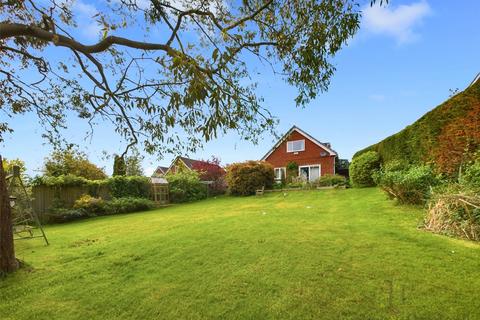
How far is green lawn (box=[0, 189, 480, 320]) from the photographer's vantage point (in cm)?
333

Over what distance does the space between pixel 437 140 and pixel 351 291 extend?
29.1 feet

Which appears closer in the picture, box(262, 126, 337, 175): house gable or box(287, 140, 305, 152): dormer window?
box(262, 126, 337, 175): house gable

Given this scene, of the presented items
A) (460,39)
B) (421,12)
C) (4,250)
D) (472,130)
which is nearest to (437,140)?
(472,130)

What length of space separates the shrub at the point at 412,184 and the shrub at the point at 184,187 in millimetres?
14414

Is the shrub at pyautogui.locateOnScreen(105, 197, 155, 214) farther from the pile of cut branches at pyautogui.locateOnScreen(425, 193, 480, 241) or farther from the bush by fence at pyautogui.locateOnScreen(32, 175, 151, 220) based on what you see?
the pile of cut branches at pyautogui.locateOnScreen(425, 193, 480, 241)

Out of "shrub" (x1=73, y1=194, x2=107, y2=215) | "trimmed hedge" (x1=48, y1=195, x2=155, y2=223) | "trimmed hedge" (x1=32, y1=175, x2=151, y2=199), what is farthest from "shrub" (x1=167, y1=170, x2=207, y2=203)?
"shrub" (x1=73, y1=194, x2=107, y2=215)

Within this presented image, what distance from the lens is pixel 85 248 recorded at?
6.62 m

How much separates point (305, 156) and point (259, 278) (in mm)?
23532

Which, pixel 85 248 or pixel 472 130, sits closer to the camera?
pixel 85 248

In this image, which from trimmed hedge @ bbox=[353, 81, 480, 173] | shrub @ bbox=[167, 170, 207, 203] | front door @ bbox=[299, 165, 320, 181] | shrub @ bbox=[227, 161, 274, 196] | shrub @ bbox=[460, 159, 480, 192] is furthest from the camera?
front door @ bbox=[299, 165, 320, 181]

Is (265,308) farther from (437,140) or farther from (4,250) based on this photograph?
(437,140)

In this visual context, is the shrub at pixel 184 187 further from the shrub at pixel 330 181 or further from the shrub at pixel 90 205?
the shrub at pixel 330 181

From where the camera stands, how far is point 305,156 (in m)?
26.9

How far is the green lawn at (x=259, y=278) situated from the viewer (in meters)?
3.33
